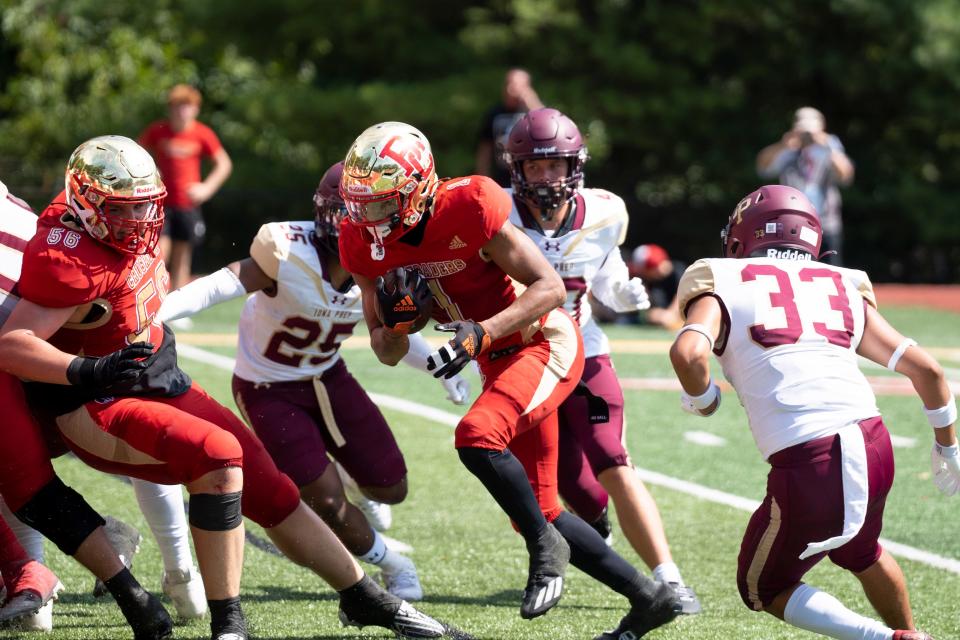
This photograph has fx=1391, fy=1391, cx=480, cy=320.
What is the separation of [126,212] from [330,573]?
3.97ft

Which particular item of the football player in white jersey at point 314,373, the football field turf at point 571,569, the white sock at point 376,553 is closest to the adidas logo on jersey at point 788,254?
the football field turf at point 571,569

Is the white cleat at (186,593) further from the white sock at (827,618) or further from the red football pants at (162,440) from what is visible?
the white sock at (827,618)

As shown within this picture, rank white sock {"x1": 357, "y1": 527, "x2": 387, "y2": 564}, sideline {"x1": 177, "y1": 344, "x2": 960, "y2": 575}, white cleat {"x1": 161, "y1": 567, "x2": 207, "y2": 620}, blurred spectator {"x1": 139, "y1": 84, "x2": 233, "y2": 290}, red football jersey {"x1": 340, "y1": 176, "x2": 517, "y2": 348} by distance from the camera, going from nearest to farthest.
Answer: red football jersey {"x1": 340, "y1": 176, "x2": 517, "y2": 348}, white cleat {"x1": 161, "y1": 567, "x2": 207, "y2": 620}, white sock {"x1": 357, "y1": 527, "x2": 387, "y2": 564}, sideline {"x1": 177, "y1": 344, "x2": 960, "y2": 575}, blurred spectator {"x1": 139, "y1": 84, "x2": 233, "y2": 290}

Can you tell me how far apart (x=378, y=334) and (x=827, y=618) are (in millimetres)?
1548

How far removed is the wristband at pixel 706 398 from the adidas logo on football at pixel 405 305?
86 cm

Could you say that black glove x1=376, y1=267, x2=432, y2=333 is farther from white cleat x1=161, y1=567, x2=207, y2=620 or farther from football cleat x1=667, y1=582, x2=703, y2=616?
football cleat x1=667, y1=582, x2=703, y2=616

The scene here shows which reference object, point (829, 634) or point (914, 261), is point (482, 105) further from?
point (829, 634)

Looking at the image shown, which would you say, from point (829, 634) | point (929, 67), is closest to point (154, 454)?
point (829, 634)

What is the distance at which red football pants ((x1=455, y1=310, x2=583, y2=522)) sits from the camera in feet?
13.1

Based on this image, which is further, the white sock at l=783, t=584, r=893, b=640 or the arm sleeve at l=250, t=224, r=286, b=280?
the arm sleeve at l=250, t=224, r=286, b=280

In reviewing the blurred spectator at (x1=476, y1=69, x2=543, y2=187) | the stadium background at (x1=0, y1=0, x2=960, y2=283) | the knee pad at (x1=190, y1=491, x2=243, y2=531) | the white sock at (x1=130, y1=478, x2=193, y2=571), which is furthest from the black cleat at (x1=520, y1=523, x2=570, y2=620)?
the stadium background at (x1=0, y1=0, x2=960, y2=283)

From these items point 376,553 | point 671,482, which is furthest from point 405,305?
point 671,482

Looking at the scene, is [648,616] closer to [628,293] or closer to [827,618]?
[827,618]

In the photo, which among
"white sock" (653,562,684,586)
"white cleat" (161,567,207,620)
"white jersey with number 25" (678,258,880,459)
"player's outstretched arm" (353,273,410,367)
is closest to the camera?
"white jersey with number 25" (678,258,880,459)
